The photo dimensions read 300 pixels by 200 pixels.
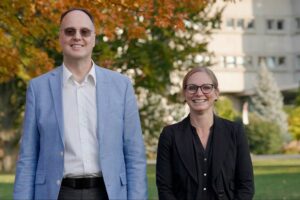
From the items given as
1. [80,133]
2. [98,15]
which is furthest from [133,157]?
[98,15]

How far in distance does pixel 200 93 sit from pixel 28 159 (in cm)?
127

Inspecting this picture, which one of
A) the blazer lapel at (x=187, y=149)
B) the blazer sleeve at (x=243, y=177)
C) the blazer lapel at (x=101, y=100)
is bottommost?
the blazer sleeve at (x=243, y=177)

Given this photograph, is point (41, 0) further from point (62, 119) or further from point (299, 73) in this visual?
point (299, 73)

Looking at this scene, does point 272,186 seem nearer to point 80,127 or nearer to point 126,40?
→ point 126,40

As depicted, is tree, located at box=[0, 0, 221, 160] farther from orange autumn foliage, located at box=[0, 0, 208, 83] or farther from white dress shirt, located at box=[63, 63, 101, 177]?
white dress shirt, located at box=[63, 63, 101, 177]

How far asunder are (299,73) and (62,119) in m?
75.4

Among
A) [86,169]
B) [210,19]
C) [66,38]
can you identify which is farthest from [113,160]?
[210,19]

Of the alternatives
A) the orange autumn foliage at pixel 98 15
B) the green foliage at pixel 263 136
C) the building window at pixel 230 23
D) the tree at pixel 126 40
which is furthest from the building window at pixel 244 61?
the orange autumn foliage at pixel 98 15

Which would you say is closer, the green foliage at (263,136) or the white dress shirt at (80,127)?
the white dress shirt at (80,127)

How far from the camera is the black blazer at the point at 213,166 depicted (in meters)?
5.80

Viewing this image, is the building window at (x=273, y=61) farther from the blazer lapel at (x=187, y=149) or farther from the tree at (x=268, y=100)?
the blazer lapel at (x=187, y=149)

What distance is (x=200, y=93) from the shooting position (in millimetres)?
5836

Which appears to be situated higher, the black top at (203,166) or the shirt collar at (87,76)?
the shirt collar at (87,76)

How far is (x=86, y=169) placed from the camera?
203 inches
